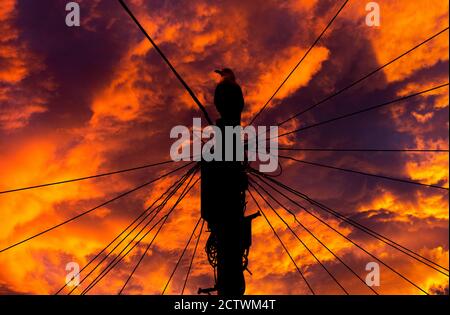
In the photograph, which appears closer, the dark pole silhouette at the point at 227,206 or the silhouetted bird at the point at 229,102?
the dark pole silhouette at the point at 227,206

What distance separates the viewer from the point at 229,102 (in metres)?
7.82

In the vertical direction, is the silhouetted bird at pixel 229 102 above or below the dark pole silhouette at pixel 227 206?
above

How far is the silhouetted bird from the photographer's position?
7.80m

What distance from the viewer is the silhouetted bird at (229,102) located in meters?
7.80

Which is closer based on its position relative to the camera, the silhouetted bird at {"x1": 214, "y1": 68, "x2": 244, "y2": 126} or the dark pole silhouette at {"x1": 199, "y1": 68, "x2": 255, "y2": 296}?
the dark pole silhouette at {"x1": 199, "y1": 68, "x2": 255, "y2": 296}

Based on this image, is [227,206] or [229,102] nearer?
[227,206]

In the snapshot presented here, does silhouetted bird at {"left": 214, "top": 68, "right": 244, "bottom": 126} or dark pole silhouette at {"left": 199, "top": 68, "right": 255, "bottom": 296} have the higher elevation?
silhouetted bird at {"left": 214, "top": 68, "right": 244, "bottom": 126}
